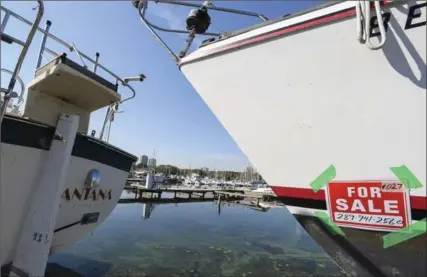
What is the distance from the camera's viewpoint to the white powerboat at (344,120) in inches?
71.6

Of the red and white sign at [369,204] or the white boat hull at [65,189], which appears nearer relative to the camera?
the red and white sign at [369,204]

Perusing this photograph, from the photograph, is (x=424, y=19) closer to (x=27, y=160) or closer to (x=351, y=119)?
(x=351, y=119)

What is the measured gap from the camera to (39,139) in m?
3.40

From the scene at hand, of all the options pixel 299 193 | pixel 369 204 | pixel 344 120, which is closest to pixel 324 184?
pixel 299 193

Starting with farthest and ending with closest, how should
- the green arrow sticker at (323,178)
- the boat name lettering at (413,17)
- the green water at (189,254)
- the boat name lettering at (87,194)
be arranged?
the green water at (189,254) < the boat name lettering at (87,194) < the green arrow sticker at (323,178) < the boat name lettering at (413,17)

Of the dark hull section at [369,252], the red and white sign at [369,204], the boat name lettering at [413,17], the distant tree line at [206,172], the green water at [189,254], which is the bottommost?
the green water at [189,254]

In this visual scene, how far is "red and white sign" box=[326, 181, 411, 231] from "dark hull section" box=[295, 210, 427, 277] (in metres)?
0.09

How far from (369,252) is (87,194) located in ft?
13.0

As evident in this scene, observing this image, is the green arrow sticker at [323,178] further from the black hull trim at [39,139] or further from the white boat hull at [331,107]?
the black hull trim at [39,139]

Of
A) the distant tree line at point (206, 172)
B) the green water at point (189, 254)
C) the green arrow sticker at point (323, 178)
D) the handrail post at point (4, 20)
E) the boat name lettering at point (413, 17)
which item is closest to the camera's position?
the boat name lettering at point (413, 17)

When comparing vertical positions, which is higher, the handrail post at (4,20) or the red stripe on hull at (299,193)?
the handrail post at (4,20)

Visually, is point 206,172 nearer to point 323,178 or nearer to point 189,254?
point 189,254

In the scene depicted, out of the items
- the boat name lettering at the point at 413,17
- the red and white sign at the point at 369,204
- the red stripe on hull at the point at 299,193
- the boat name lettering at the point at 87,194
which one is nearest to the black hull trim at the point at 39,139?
the boat name lettering at the point at 87,194

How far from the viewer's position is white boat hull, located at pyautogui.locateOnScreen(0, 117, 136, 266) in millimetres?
3154
